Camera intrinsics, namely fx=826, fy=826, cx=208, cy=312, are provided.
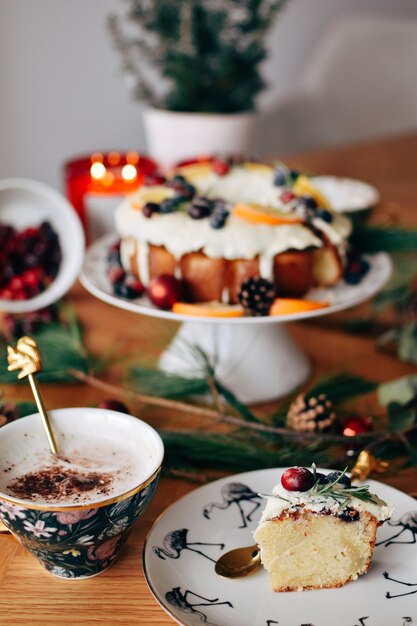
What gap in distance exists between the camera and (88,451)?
2.58ft

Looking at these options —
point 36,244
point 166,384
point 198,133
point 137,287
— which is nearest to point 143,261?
point 137,287

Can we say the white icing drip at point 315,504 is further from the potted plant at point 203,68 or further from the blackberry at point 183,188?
the potted plant at point 203,68

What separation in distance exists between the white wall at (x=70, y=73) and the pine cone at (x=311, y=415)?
198 centimetres

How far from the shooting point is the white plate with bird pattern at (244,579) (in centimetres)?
68

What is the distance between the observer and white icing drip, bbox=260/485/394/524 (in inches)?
28.0

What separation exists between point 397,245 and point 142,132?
2056 mm


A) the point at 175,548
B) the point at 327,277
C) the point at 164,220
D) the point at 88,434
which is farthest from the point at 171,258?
the point at 175,548

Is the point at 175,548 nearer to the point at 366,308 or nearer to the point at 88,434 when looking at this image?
the point at 88,434

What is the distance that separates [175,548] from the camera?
0.74m

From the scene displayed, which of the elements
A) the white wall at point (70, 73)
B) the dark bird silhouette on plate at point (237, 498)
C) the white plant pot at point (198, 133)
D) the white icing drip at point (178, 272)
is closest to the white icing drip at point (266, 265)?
the white icing drip at point (178, 272)

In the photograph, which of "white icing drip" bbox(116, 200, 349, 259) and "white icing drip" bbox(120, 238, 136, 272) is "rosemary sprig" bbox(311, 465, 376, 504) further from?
"white icing drip" bbox(120, 238, 136, 272)

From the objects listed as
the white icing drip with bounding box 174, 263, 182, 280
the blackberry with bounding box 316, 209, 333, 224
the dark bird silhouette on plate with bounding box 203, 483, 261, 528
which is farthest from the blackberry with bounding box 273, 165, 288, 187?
the dark bird silhouette on plate with bounding box 203, 483, 261, 528

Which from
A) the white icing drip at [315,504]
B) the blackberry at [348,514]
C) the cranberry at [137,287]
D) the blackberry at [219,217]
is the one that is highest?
the blackberry at [219,217]

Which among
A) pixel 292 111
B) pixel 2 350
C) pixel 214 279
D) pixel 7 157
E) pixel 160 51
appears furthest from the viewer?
pixel 7 157
